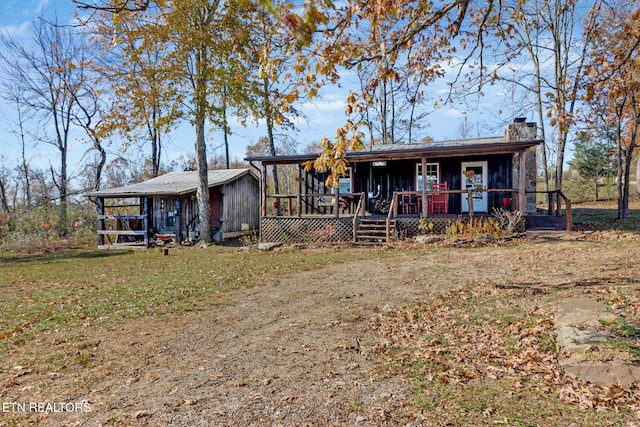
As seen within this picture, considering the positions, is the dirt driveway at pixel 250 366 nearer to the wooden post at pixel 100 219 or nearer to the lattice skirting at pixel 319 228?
the lattice skirting at pixel 319 228

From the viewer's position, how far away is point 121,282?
948 cm

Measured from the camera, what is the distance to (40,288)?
A: 29.7 ft

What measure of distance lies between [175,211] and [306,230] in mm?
8034

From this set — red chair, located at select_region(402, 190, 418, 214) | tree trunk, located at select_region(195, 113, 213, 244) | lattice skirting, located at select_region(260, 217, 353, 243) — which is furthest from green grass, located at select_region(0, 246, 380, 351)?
red chair, located at select_region(402, 190, 418, 214)

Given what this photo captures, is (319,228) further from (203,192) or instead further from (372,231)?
(203,192)

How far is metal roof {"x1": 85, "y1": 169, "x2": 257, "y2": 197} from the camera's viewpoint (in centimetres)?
1864

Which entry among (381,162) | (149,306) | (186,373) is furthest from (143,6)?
(381,162)

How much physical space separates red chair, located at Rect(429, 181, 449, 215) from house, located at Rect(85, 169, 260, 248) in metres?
10.6

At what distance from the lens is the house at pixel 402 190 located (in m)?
14.8

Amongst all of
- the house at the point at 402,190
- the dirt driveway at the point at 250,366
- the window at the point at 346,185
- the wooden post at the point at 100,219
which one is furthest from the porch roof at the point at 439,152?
the wooden post at the point at 100,219

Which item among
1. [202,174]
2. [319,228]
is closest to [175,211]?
[202,174]

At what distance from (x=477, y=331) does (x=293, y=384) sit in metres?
2.58

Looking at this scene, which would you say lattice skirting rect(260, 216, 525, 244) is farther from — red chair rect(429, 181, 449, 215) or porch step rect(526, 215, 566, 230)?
red chair rect(429, 181, 449, 215)

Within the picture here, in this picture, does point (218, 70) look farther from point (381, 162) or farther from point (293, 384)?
point (293, 384)
